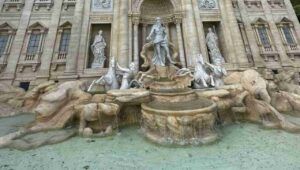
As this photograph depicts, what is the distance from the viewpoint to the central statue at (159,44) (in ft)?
36.3

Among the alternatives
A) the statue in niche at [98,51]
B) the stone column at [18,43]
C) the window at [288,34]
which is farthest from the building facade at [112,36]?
the statue in niche at [98,51]

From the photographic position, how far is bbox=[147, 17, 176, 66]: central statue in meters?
11.1

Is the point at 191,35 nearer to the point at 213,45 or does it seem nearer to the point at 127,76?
the point at 213,45

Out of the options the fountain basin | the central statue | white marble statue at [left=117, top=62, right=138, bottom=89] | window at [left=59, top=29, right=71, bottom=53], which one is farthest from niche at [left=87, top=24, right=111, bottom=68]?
the fountain basin

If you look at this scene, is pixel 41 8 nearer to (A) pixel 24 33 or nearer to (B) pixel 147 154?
(A) pixel 24 33

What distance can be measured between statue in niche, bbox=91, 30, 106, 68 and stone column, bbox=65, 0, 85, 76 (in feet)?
3.86

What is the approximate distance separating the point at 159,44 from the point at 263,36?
465 inches

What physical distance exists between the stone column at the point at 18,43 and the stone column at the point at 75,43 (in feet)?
16.6

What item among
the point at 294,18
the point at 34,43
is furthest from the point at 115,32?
the point at 294,18

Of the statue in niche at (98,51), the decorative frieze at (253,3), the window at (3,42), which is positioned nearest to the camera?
the statue in niche at (98,51)

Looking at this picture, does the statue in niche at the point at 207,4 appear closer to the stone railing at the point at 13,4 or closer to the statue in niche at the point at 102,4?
the statue in niche at the point at 102,4

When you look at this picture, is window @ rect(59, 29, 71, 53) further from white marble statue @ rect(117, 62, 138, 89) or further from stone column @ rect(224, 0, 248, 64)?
stone column @ rect(224, 0, 248, 64)

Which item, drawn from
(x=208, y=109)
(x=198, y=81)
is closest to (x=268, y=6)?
(x=198, y=81)

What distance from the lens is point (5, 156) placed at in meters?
4.54
